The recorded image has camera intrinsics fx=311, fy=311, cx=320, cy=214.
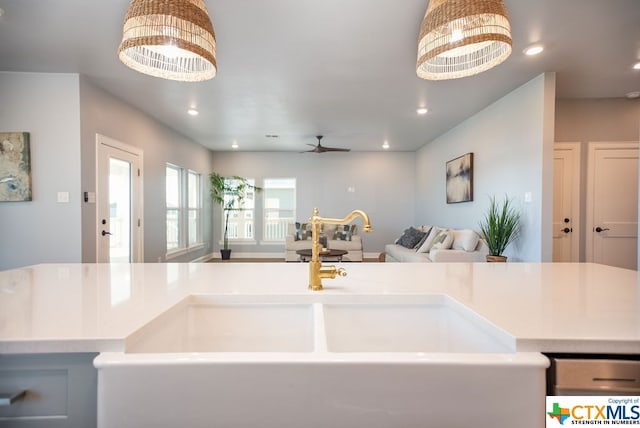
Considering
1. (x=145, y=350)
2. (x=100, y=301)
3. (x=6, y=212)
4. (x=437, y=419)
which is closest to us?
(x=437, y=419)

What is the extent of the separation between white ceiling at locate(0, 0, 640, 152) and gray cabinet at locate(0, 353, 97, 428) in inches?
88.2

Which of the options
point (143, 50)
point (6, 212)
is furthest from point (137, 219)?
point (143, 50)

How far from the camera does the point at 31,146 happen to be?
10.3 ft

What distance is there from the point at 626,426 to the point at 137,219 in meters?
4.81

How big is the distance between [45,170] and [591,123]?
6320 millimetres

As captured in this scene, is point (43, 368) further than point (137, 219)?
No

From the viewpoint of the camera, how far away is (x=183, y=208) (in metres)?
5.99

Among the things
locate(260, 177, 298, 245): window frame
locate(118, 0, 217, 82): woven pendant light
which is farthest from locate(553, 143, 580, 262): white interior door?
locate(260, 177, 298, 245): window frame

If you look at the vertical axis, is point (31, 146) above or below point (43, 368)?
above

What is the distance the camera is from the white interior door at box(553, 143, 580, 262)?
3.93 m

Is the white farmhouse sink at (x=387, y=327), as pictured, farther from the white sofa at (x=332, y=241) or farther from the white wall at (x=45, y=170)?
the white sofa at (x=332, y=241)

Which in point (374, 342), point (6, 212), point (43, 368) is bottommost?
point (374, 342)

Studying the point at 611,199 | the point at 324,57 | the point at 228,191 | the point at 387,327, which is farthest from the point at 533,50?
the point at 228,191

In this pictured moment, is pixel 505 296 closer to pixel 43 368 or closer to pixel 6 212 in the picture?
pixel 43 368
